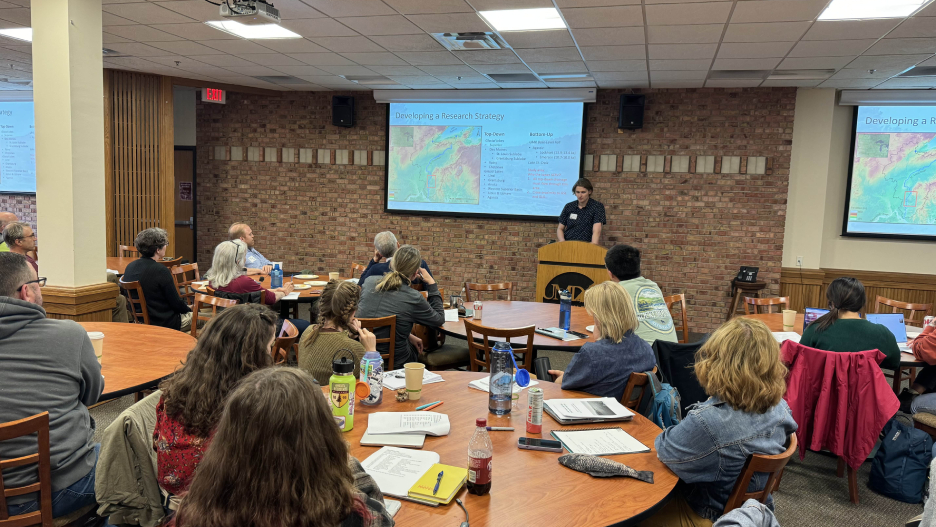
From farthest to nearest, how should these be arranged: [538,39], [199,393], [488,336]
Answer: [538,39] < [488,336] < [199,393]

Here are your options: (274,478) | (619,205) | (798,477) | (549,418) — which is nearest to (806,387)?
(798,477)

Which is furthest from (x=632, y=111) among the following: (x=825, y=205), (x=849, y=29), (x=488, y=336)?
(x=488, y=336)

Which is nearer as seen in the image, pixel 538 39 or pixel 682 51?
pixel 538 39

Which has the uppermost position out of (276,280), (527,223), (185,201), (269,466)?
(185,201)

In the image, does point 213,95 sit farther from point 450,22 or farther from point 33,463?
point 33,463

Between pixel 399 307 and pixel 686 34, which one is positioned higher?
pixel 686 34

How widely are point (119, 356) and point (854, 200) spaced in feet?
27.5

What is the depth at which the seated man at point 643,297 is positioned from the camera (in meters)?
3.69

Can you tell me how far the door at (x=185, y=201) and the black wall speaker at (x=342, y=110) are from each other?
2.72m

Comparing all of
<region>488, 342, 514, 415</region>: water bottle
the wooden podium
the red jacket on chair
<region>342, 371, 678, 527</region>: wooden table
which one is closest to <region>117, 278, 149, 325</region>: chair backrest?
<region>342, 371, 678, 527</region>: wooden table

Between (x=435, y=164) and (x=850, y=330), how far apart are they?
6.34m

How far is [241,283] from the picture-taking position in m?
4.97

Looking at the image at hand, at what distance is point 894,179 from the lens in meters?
7.61

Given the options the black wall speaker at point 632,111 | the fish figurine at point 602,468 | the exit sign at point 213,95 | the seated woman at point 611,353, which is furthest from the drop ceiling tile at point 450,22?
the exit sign at point 213,95
